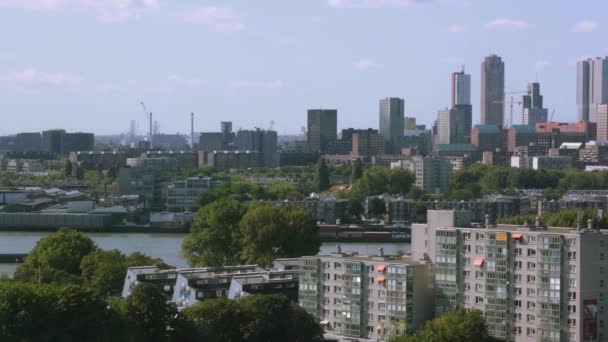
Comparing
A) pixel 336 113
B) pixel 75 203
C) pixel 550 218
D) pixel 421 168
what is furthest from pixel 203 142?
pixel 550 218

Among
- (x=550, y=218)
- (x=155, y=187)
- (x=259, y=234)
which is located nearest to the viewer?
(x=259, y=234)

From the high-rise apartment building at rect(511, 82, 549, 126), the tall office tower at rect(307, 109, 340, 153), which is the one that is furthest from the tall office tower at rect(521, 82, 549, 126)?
the tall office tower at rect(307, 109, 340, 153)

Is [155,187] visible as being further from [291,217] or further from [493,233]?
→ [493,233]

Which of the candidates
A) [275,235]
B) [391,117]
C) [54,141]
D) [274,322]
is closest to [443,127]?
[391,117]

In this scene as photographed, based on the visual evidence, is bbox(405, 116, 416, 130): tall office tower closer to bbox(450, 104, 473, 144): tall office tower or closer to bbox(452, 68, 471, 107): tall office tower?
bbox(452, 68, 471, 107): tall office tower

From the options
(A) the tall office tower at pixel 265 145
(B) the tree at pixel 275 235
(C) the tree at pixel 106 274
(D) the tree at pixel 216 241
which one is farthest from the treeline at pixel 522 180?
(C) the tree at pixel 106 274

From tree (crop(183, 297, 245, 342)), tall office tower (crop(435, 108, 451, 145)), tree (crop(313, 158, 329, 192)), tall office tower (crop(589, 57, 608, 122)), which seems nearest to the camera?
tree (crop(183, 297, 245, 342))
